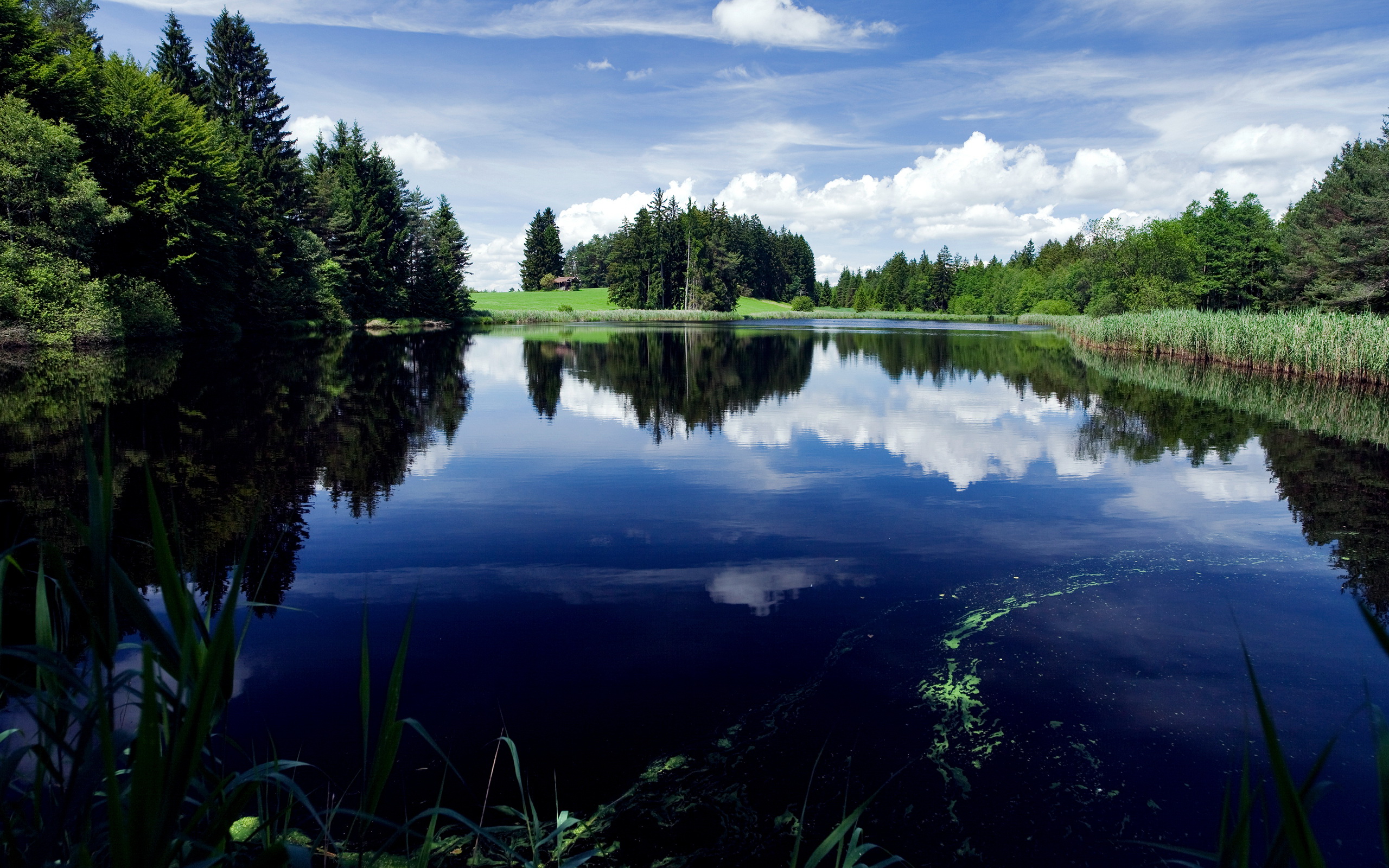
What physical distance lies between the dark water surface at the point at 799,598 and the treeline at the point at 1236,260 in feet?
89.3

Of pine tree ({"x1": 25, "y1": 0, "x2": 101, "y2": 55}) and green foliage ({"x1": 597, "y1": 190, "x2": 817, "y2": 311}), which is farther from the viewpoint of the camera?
green foliage ({"x1": 597, "y1": 190, "x2": 817, "y2": 311})

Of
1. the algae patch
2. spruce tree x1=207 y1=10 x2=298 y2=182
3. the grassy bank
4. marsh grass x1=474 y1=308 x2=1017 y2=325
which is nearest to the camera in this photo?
the algae patch

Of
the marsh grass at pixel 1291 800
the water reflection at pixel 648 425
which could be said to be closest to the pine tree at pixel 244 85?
the water reflection at pixel 648 425

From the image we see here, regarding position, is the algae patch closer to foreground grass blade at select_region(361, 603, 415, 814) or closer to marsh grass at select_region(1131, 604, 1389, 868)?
marsh grass at select_region(1131, 604, 1389, 868)

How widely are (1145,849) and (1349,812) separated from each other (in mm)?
1127

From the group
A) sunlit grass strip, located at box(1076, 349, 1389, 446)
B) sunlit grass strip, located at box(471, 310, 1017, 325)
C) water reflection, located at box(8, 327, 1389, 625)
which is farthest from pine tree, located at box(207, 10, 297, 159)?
sunlit grass strip, located at box(1076, 349, 1389, 446)

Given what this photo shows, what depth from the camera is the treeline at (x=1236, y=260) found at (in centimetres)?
Result: 3500

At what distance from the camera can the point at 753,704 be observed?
455cm

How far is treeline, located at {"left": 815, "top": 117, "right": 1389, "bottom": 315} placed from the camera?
35.0m

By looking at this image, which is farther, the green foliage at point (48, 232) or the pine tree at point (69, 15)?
the pine tree at point (69, 15)

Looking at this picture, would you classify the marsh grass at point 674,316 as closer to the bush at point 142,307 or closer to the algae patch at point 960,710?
the bush at point 142,307

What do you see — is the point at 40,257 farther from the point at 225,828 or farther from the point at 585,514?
the point at 225,828

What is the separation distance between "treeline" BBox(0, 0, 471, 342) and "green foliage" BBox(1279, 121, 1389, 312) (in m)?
44.5

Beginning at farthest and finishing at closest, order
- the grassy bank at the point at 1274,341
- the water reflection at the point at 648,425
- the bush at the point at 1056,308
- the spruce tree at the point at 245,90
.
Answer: the bush at the point at 1056,308, the spruce tree at the point at 245,90, the grassy bank at the point at 1274,341, the water reflection at the point at 648,425
